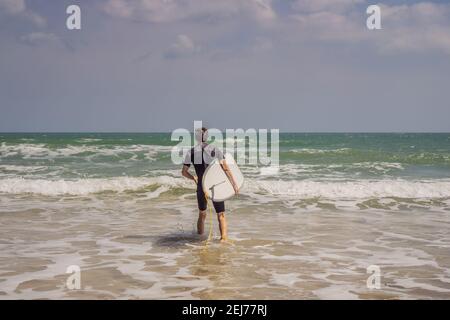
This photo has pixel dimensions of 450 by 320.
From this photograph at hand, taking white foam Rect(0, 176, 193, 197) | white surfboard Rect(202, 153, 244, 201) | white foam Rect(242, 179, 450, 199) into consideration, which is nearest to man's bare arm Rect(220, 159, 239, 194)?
white surfboard Rect(202, 153, 244, 201)

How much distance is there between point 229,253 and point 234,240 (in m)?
1.03

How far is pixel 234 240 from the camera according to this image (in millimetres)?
8305

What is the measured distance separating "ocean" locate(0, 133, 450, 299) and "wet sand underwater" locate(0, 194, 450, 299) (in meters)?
0.02

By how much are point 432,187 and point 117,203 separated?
10277 millimetres

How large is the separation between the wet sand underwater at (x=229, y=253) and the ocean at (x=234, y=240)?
0.07 feet

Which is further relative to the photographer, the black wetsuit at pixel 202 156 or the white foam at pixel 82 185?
the white foam at pixel 82 185

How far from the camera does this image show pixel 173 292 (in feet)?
17.8

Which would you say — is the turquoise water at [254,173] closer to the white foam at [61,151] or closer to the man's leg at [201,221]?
the white foam at [61,151]

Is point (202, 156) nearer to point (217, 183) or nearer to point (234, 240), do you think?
point (217, 183)

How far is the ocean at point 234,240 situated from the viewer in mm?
5656

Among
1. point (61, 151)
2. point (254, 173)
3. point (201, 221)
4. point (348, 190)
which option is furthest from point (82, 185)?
point (61, 151)

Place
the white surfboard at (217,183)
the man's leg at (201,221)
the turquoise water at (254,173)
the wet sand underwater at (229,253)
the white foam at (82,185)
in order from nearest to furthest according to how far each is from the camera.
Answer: the wet sand underwater at (229,253)
the white surfboard at (217,183)
the man's leg at (201,221)
the turquoise water at (254,173)
the white foam at (82,185)

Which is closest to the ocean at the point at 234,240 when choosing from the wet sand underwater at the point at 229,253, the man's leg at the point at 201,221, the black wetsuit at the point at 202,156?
the wet sand underwater at the point at 229,253
